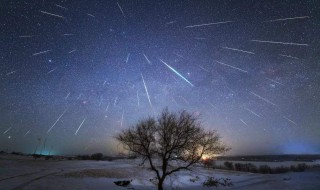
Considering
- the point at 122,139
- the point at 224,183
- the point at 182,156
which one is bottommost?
the point at 224,183

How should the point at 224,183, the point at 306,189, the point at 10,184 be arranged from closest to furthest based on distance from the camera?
the point at 10,184, the point at 306,189, the point at 224,183

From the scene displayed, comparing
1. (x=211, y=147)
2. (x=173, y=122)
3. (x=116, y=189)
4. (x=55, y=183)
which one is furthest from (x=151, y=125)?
(x=55, y=183)

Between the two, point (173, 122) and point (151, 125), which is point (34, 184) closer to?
point (151, 125)

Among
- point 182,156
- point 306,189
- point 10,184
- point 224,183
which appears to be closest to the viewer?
point 10,184

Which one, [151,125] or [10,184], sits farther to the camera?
[151,125]

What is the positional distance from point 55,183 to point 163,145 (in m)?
15.2

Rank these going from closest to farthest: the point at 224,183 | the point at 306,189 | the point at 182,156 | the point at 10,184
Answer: the point at 10,184 < the point at 182,156 < the point at 306,189 < the point at 224,183

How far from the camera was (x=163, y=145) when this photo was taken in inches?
1072

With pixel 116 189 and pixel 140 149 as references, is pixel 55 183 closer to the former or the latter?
pixel 116 189

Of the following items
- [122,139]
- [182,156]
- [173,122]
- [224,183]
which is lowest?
[224,183]

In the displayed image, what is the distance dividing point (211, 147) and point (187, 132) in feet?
11.6

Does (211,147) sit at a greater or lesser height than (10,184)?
greater

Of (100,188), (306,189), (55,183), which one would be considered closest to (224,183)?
(306,189)

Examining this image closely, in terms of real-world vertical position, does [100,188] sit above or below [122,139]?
below
